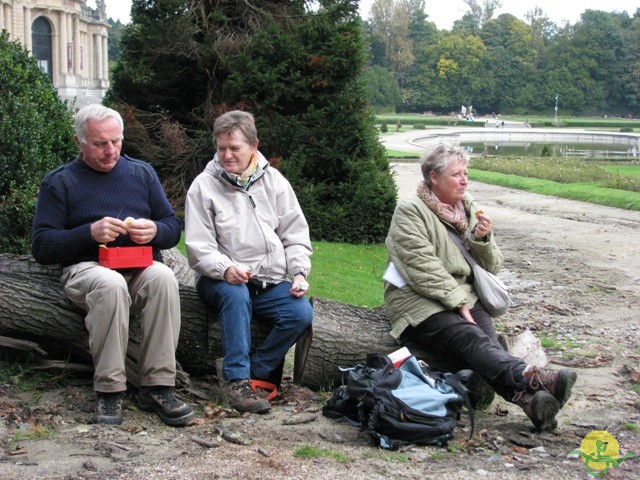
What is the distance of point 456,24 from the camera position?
380 feet

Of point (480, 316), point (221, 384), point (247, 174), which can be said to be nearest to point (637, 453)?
point (480, 316)

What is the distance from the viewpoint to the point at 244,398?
4520 mm

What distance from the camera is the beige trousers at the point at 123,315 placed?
426cm

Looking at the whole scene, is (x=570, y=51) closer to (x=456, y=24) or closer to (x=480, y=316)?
(x=456, y=24)

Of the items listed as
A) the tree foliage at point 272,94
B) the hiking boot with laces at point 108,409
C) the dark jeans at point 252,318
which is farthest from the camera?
the tree foliage at point 272,94

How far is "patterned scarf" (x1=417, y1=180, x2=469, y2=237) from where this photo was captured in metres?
4.96

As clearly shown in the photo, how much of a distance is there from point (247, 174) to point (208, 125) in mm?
6757

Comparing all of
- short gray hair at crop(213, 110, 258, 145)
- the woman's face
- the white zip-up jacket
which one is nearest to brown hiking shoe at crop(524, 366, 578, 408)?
the woman's face

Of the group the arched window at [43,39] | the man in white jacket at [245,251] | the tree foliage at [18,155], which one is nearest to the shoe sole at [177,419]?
the man in white jacket at [245,251]

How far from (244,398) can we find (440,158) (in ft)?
5.69

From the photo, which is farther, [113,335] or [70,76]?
[70,76]

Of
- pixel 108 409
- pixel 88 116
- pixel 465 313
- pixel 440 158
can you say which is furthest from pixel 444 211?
pixel 108 409

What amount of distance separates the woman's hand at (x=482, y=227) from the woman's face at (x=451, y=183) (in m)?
0.19

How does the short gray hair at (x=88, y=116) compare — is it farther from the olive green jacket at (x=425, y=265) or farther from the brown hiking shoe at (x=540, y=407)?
the brown hiking shoe at (x=540, y=407)
